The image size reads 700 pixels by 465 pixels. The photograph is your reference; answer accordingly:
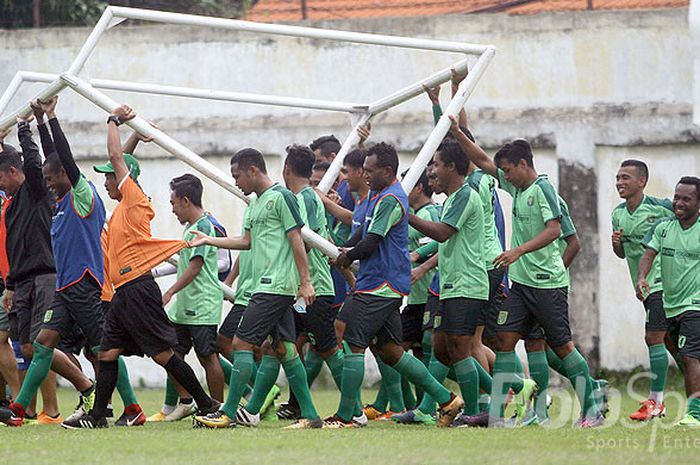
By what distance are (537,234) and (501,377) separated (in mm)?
1034

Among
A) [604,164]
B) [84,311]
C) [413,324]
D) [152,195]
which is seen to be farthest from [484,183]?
[152,195]

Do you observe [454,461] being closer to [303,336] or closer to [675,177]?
[303,336]

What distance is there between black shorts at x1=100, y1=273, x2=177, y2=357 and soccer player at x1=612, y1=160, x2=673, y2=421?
145 inches

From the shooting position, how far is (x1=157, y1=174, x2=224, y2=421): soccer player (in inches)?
A: 430

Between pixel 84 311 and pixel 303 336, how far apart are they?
203 centimetres

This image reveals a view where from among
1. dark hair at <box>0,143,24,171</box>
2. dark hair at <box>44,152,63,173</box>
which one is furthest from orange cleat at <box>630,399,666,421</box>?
dark hair at <box>0,143,24,171</box>

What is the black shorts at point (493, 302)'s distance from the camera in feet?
34.0

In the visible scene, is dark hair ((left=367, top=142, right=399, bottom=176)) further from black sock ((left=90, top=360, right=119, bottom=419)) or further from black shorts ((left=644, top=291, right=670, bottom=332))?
black shorts ((left=644, top=291, right=670, bottom=332))

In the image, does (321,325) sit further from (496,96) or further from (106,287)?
(496,96)

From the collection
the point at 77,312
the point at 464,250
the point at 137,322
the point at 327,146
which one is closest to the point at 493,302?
the point at 464,250

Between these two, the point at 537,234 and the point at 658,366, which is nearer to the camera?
the point at 537,234

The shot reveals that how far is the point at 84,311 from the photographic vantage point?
10.1m

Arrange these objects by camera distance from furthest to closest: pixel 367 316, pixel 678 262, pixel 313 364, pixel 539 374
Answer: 1. pixel 313 364
2. pixel 678 262
3. pixel 539 374
4. pixel 367 316

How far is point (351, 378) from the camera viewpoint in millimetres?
9766
